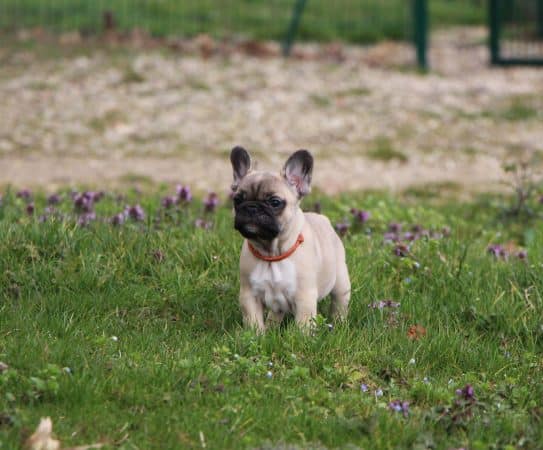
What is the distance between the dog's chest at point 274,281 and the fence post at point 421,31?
12.2m

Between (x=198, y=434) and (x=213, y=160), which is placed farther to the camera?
(x=213, y=160)

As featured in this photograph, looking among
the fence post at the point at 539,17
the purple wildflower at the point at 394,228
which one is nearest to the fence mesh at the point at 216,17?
the fence post at the point at 539,17

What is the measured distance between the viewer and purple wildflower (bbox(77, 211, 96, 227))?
7.05 m

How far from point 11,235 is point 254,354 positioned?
2080 millimetres

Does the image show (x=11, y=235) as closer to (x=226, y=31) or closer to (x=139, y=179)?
(x=139, y=179)

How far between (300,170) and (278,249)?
52 centimetres

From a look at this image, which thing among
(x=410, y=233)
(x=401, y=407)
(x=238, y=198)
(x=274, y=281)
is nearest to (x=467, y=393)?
(x=401, y=407)

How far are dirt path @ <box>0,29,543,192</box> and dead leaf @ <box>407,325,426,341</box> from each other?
529cm

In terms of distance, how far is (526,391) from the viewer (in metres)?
5.16

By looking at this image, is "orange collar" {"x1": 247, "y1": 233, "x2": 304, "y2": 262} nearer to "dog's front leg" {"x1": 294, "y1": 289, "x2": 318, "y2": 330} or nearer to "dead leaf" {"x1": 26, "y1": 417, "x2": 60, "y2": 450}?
"dog's front leg" {"x1": 294, "y1": 289, "x2": 318, "y2": 330}

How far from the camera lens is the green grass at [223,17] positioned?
18.1 meters

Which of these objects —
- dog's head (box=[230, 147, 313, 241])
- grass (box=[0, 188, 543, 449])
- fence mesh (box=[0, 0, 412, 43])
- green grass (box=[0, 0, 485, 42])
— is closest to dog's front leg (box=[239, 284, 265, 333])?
grass (box=[0, 188, 543, 449])

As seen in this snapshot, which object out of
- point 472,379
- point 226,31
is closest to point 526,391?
point 472,379

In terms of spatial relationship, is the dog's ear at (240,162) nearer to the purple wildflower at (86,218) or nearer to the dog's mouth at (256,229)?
the dog's mouth at (256,229)
